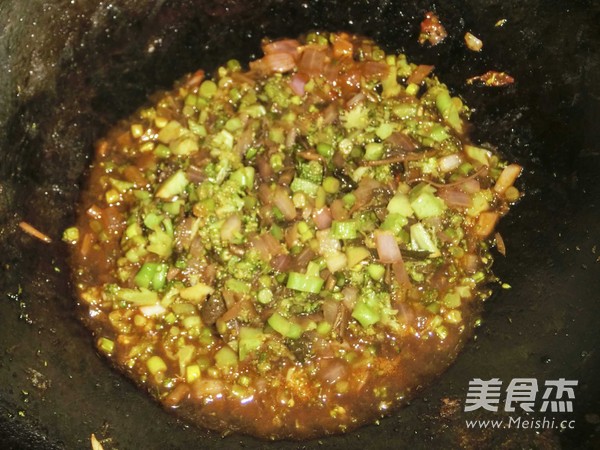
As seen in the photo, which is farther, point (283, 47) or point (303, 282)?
point (283, 47)

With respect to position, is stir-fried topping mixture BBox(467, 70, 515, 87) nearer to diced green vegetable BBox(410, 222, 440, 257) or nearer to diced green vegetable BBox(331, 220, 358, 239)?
diced green vegetable BBox(410, 222, 440, 257)

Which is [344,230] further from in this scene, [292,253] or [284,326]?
[284,326]

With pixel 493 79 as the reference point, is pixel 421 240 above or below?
below

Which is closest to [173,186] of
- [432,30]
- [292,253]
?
[292,253]

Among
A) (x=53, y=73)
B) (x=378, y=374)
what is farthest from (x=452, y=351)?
(x=53, y=73)

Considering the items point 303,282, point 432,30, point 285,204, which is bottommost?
point 303,282

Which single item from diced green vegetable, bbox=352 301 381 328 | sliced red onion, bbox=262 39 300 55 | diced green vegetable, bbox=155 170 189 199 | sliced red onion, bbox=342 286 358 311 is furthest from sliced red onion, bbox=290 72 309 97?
diced green vegetable, bbox=352 301 381 328

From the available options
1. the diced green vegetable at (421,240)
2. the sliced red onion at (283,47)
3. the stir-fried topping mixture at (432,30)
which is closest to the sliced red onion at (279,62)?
the sliced red onion at (283,47)
